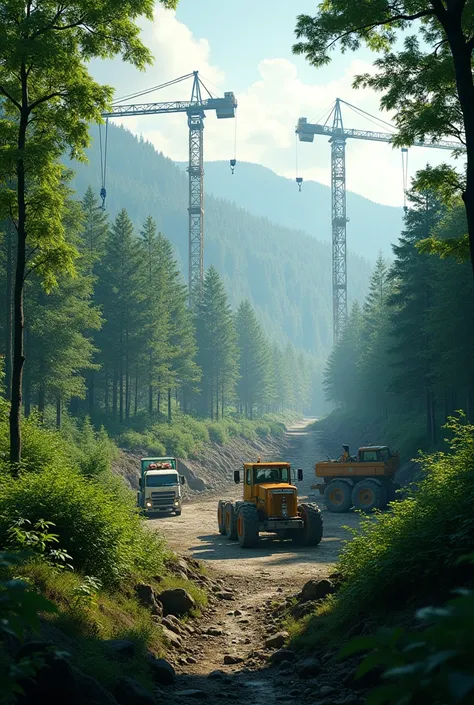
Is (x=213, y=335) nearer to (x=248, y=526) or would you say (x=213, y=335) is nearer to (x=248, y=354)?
(x=248, y=354)

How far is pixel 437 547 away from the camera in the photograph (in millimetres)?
9742

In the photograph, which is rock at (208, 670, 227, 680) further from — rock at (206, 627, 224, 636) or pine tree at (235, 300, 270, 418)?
pine tree at (235, 300, 270, 418)

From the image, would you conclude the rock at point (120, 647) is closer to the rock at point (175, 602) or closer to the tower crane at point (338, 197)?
the rock at point (175, 602)

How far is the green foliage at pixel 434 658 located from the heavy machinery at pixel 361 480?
2913cm

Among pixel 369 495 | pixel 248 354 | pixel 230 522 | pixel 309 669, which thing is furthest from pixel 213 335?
pixel 309 669

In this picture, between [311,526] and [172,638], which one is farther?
[311,526]

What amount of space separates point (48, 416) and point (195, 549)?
807 inches

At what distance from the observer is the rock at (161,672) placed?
945 cm

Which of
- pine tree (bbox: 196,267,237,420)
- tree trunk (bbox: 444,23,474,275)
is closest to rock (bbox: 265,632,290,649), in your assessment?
tree trunk (bbox: 444,23,474,275)

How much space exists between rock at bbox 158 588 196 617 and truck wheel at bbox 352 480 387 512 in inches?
735

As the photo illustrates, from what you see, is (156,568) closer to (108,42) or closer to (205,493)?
(108,42)

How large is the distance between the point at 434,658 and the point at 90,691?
5.63m

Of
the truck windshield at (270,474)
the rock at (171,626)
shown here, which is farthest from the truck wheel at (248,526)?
the rock at (171,626)

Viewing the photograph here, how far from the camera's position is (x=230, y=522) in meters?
24.3
